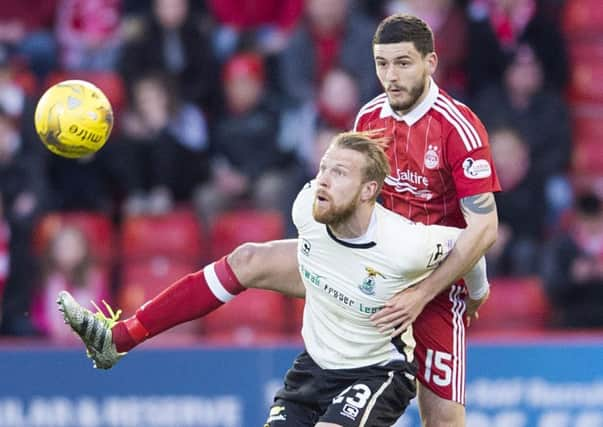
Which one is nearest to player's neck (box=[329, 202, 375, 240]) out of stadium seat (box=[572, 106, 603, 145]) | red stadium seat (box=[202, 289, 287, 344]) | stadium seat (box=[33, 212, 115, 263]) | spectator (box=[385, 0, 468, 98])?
red stadium seat (box=[202, 289, 287, 344])

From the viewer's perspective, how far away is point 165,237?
10891mm

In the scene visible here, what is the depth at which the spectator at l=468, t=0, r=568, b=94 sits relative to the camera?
38.0 feet

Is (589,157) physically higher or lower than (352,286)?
lower

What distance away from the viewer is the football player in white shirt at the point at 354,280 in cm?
658

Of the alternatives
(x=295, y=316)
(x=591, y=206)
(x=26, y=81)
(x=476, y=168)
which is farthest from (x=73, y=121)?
(x=591, y=206)

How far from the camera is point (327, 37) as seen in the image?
11547mm

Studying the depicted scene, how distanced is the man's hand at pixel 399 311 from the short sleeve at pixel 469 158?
53cm

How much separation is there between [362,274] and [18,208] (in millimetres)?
4858

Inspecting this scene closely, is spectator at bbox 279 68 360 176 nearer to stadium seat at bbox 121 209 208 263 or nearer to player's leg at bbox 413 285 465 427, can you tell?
stadium seat at bbox 121 209 208 263

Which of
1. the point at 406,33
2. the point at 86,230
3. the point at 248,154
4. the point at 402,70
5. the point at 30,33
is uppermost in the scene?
the point at 406,33

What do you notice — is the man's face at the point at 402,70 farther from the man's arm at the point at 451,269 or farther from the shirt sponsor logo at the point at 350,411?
the shirt sponsor logo at the point at 350,411

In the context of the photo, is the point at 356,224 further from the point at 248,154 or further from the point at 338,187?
the point at 248,154

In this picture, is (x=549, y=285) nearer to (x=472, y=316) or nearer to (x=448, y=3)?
(x=448, y=3)

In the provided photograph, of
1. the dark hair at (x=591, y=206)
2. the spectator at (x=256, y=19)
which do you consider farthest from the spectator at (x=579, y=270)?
Result: the spectator at (x=256, y=19)
